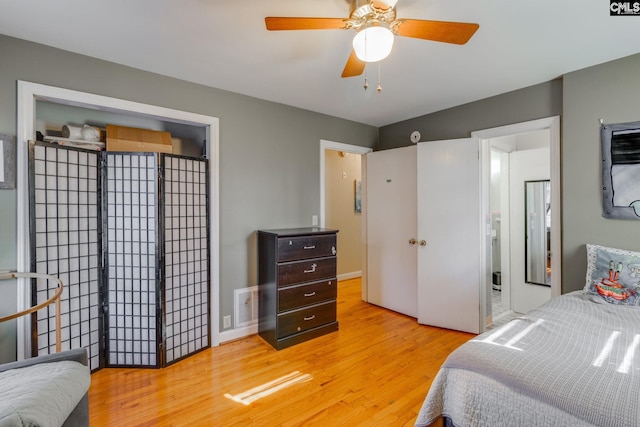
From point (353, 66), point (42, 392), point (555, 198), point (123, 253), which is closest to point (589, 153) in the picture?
point (555, 198)

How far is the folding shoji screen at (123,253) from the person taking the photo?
2057 mm

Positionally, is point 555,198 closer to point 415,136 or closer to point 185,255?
point 415,136

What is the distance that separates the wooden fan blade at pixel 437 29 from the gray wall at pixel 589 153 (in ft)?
5.50

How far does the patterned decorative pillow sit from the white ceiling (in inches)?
60.0

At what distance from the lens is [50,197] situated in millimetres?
1991

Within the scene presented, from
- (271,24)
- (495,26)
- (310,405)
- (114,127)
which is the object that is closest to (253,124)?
(114,127)

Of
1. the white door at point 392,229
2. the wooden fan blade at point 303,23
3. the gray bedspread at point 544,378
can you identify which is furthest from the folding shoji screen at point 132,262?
the white door at point 392,229

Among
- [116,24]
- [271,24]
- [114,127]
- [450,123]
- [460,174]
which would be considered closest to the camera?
[271,24]

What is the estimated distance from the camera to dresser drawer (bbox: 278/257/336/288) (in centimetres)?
270

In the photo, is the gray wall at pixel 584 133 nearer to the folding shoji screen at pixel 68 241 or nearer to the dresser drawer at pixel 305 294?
the dresser drawer at pixel 305 294

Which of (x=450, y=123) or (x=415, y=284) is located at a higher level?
(x=450, y=123)

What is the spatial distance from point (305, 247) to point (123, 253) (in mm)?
1555

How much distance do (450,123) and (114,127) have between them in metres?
3.53

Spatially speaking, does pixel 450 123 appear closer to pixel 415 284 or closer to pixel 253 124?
Result: pixel 415 284
